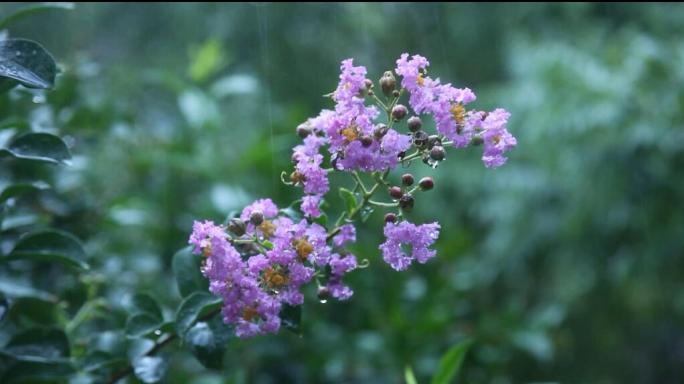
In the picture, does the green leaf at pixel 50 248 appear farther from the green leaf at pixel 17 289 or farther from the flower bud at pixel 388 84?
the flower bud at pixel 388 84

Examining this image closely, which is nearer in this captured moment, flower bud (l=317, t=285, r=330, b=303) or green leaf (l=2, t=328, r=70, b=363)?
flower bud (l=317, t=285, r=330, b=303)

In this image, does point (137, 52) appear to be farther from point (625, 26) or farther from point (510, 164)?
point (625, 26)

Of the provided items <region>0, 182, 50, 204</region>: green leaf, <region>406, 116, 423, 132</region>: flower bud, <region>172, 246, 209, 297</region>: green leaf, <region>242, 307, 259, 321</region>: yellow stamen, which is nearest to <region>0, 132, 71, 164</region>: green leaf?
<region>0, 182, 50, 204</region>: green leaf

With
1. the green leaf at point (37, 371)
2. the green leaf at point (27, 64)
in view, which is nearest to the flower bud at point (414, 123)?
the green leaf at point (27, 64)

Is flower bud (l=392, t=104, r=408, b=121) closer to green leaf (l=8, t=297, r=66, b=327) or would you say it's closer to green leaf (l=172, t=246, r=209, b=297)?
green leaf (l=172, t=246, r=209, b=297)

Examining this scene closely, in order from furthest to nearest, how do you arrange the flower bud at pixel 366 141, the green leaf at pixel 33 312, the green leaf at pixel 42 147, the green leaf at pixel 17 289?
the green leaf at pixel 33 312 → the green leaf at pixel 17 289 → the green leaf at pixel 42 147 → the flower bud at pixel 366 141

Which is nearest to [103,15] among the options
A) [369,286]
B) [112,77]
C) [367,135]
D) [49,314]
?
[112,77]
